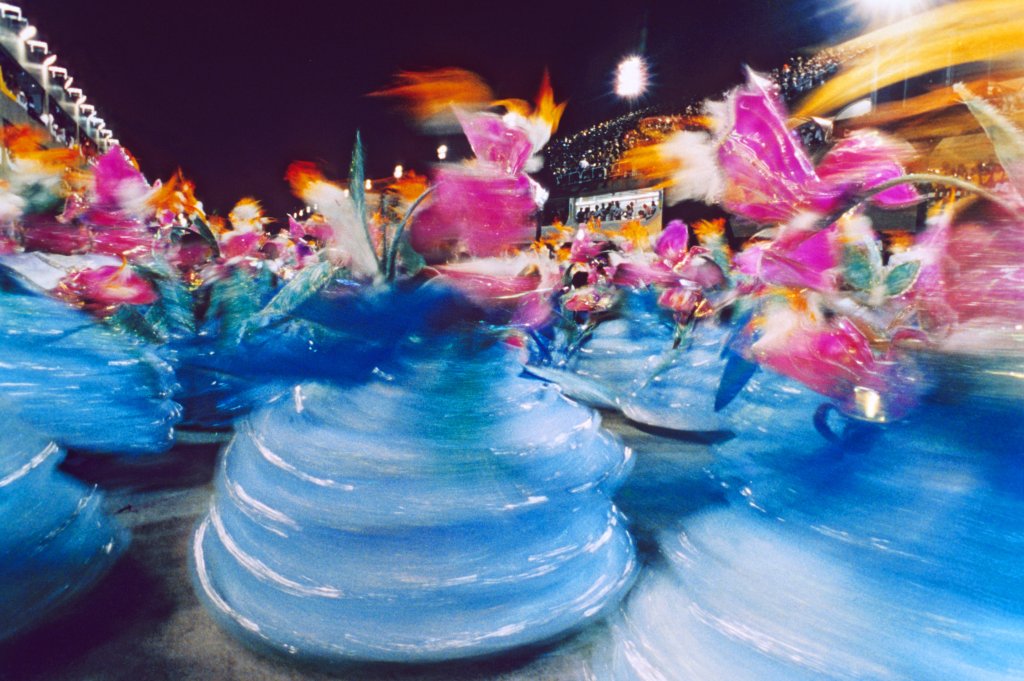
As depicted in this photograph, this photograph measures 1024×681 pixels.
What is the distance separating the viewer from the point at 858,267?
152 cm

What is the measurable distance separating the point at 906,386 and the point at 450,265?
1.31 m

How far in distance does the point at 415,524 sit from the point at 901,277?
1.43m

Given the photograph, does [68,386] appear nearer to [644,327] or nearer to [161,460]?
[161,460]

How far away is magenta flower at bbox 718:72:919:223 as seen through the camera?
4.26 feet

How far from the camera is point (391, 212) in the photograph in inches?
85.0

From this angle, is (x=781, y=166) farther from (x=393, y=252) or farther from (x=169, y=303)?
(x=169, y=303)

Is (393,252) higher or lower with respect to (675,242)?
higher

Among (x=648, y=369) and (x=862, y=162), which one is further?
(x=648, y=369)

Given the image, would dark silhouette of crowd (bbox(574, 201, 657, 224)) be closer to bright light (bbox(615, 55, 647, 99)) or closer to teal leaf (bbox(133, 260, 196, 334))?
bright light (bbox(615, 55, 647, 99))

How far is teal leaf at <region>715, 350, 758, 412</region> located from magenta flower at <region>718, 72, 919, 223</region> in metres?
0.73

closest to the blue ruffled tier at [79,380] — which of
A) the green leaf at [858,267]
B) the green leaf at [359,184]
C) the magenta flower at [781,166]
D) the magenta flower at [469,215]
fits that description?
the green leaf at [359,184]

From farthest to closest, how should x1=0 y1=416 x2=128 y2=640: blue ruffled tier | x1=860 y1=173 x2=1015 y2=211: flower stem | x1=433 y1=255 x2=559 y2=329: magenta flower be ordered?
x1=433 y1=255 x2=559 y2=329: magenta flower < x1=0 y1=416 x2=128 y2=640: blue ruffled tier < x1=860 y1=173 x2=1015 y2=211: flower stem

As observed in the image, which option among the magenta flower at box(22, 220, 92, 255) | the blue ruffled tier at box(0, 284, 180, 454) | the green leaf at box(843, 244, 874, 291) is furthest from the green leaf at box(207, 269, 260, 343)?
the green leaf at box(843, 244, 874, 291)

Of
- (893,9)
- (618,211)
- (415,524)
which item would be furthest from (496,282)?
(618,211)
